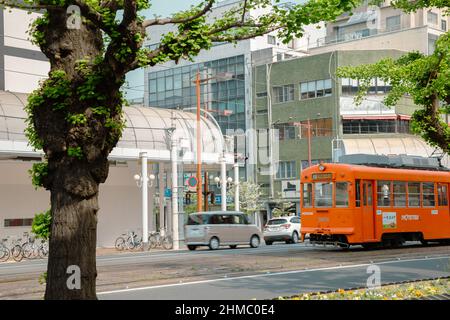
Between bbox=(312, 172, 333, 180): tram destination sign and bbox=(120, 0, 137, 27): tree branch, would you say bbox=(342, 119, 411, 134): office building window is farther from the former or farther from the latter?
bbox=(120, 0, 137, 27): tree branch

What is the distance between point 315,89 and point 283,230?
3092cm

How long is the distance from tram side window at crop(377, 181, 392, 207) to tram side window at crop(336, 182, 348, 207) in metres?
1.53

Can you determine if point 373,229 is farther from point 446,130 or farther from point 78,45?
point 78,45

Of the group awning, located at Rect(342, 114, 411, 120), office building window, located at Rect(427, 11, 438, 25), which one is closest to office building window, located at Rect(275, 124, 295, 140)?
awning, located at Rect(342, 114, 411, 120)

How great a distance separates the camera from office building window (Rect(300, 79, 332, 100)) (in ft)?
220

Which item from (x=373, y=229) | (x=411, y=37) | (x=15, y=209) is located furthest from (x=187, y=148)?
(x=411, y=37)

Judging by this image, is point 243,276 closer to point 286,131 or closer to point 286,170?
Result: point 286,170

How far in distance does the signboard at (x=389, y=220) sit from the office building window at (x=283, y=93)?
4319 cm

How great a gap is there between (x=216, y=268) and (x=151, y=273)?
6.83 ft

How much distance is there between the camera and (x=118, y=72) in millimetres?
8016

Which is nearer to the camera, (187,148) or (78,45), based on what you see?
(78,45)

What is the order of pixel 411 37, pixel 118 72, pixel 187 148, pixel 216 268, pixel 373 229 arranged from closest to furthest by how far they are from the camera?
pixel 118 72 < pixel 216 268 < pixel 373 229 < pixel 187 148 < pixel 411 37

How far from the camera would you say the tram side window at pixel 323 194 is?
27.1 metres

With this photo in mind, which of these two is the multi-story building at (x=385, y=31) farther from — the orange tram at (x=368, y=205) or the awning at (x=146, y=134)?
the orange tram at (x=368, y=205)
